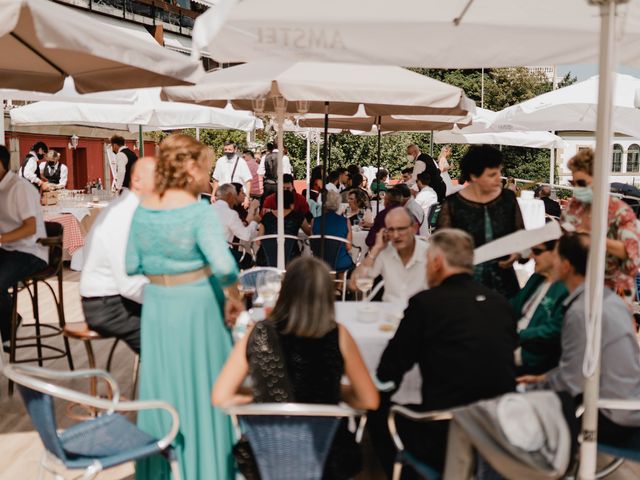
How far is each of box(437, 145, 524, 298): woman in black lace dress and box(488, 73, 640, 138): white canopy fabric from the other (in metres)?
4.72

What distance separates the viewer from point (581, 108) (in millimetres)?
8898

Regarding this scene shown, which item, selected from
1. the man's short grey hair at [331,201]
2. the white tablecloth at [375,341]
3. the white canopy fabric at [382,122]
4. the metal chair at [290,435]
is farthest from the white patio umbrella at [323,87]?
the white canopy fabric at [382,122]

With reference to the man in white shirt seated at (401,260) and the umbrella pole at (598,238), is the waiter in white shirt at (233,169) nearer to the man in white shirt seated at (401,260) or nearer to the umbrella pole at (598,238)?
the man in white shirt seated at (401,260)

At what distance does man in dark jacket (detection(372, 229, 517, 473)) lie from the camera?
105 inches

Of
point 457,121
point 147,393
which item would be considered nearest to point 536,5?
point 147,393

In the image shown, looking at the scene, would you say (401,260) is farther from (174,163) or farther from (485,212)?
(174,163)

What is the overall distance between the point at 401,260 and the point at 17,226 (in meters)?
2.82

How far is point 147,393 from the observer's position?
10.6 feet

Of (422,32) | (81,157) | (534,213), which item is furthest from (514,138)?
(81,157)

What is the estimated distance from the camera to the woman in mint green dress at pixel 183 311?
3.16 m

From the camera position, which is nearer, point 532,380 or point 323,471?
point 323,471

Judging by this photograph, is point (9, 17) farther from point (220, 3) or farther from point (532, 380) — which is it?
point (532, 380)

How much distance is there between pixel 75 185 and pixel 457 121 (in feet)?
78.2

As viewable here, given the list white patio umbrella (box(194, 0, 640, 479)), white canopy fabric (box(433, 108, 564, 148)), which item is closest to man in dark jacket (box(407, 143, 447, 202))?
white canopy fabric (box(433, 108, 564, 148))
